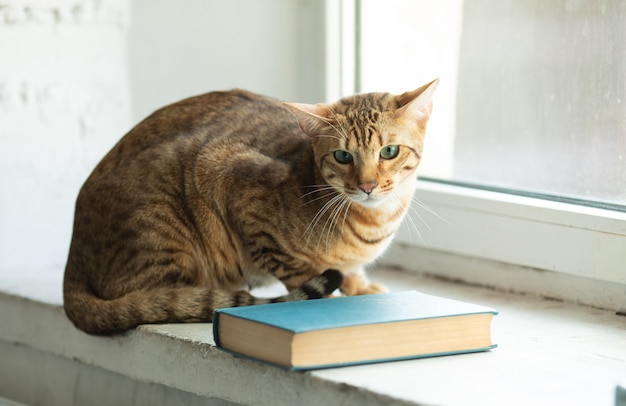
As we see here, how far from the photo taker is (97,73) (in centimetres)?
A: 226

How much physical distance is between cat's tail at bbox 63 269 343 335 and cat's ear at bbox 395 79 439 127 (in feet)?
1.07

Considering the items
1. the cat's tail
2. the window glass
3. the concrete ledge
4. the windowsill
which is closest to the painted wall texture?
the windowsill

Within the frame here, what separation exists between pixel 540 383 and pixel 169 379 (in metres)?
0.69

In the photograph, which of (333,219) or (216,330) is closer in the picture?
(216,330)

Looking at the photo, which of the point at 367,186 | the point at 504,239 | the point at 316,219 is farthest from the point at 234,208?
the point at 504,239

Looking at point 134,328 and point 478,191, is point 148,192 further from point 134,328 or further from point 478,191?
point 478,191

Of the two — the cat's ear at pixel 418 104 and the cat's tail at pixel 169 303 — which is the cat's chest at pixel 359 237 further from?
the cat's ear at pixel 418 104

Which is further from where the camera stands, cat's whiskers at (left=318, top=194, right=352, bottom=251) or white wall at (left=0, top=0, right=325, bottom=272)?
white wall at (left=0, top=0, right=325, bottom=272)

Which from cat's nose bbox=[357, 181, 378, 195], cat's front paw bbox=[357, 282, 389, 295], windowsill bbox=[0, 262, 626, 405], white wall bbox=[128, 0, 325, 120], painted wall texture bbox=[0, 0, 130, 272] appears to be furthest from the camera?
white wall bbox=[128, 0, 325, 120]

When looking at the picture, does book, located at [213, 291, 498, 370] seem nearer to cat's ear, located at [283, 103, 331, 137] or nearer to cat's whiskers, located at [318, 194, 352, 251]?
cat's whiskers, located at [318, 194, 352, 251]

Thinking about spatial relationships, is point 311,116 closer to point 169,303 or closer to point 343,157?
point 343,157

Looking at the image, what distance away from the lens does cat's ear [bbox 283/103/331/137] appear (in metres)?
1.70

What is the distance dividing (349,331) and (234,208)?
18.3 inches

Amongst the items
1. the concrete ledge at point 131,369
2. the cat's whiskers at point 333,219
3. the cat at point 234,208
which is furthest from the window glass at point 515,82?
the concrete ledge at point 131,369
